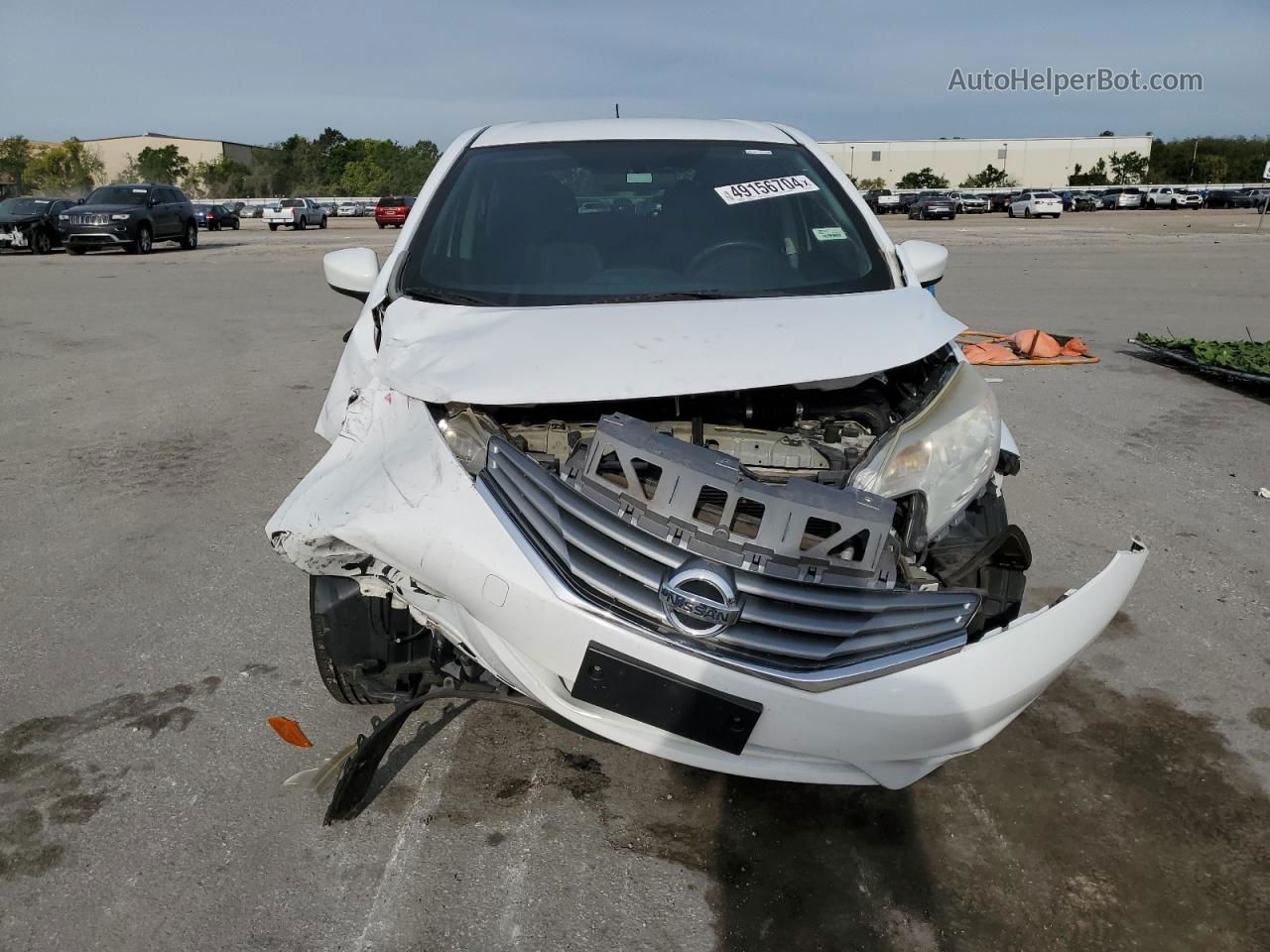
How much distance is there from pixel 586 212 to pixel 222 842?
236 cm

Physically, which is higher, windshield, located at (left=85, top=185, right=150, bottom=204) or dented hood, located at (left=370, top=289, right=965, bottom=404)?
windshield, located at (left=85, top=185, right=150, bottom=204)

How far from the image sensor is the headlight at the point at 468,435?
240 centimetres

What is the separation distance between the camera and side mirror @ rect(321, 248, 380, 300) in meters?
3.49

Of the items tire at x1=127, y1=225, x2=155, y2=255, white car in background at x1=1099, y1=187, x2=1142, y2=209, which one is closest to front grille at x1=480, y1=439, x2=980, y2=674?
tire at x1=127, y1=225, x2=155, y2=255

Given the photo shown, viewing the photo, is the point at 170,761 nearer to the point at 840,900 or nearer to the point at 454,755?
the point at 454,755

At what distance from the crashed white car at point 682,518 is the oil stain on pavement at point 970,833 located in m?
0.35

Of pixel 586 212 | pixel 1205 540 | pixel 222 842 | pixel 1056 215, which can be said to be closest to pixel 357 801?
pixel 222 842

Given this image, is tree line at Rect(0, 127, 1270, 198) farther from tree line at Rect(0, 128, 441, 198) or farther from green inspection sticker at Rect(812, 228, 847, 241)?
green inspection sticker at Rect(812, 228, 847, 241)

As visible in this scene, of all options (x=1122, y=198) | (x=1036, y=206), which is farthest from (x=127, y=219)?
(x=1122, y=198)

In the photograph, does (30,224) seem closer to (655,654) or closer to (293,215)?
(293,215)

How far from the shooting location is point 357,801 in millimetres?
2631

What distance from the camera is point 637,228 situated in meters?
3.54

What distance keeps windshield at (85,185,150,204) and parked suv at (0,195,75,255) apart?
138 cm

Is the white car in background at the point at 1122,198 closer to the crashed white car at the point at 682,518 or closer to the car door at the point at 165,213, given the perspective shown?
the car door at the point at 165,213
